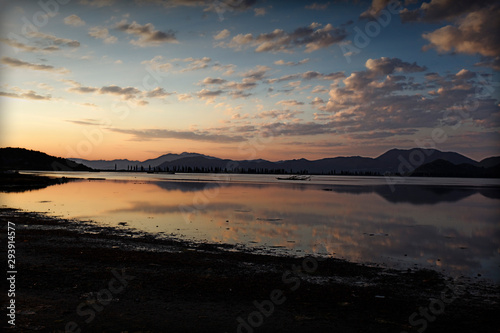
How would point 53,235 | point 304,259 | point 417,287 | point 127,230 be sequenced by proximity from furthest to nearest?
point 127,230
point 53,235
point 304,259
point 417,287

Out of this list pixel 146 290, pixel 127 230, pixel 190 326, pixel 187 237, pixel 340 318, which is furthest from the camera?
pixel 127 230

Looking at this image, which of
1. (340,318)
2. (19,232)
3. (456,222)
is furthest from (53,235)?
(456,222)

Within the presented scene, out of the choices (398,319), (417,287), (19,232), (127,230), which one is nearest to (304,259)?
(417,287)

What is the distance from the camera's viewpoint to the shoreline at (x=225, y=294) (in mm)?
9914

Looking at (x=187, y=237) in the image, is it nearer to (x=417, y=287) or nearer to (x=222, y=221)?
(x=222, y=221)

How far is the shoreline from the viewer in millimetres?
9914

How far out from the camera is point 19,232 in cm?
2344

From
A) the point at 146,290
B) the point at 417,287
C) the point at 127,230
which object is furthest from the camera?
the point at 127,230

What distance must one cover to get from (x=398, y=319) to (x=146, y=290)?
891 cm

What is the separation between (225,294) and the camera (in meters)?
12.3

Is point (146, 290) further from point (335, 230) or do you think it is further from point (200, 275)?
point (335, 230)

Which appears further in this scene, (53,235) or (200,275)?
(53,235)

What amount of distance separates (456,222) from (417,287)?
3012 cm

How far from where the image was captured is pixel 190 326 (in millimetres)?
9516
